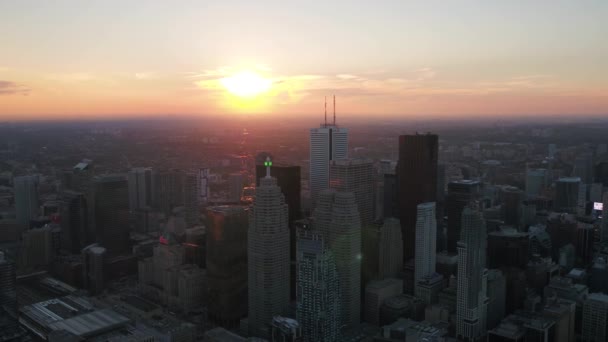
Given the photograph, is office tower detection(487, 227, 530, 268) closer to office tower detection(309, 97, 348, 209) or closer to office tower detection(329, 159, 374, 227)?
office tower detection(329, 159, 374, 227)

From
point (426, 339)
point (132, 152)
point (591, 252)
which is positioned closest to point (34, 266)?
point (132, 152)

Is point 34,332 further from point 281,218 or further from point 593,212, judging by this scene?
point 593,212

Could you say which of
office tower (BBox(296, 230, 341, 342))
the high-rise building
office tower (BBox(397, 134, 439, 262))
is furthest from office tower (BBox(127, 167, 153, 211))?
office tower (BBox(296, 230, 341, 342))

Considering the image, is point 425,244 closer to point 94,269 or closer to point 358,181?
point 358,181

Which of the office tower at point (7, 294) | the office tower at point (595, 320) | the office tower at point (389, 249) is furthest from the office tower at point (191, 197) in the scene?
the office tower at point (595, 320)

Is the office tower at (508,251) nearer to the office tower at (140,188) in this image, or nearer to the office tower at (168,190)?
the office tower at (168,190)
